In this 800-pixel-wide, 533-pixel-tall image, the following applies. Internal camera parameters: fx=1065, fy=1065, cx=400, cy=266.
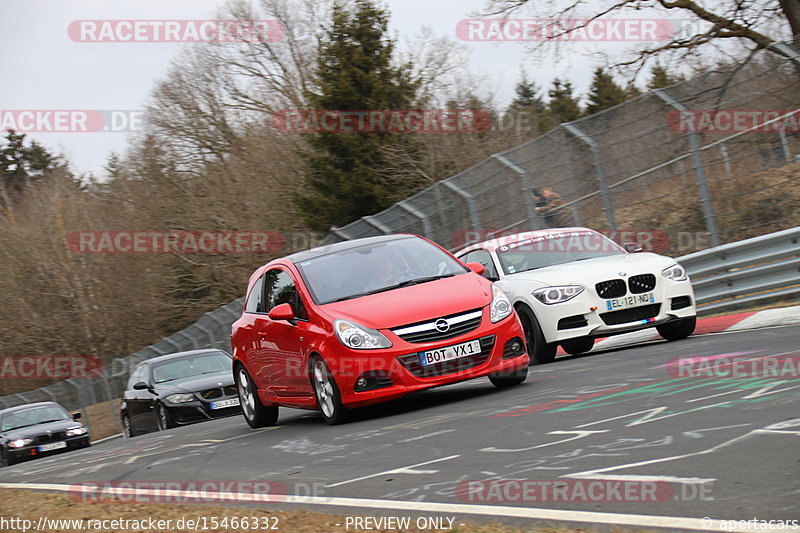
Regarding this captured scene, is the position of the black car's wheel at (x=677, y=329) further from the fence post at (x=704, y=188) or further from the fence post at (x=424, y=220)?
the fence post at (x=424, y=220)

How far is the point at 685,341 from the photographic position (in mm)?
12117

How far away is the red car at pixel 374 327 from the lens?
916cm

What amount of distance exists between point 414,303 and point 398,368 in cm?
64

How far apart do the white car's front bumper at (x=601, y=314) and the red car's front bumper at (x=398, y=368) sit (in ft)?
8.83

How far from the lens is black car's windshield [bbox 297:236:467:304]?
1006cm

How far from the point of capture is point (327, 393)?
31.4ft

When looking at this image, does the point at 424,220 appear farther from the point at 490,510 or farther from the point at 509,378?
the point at 490,510

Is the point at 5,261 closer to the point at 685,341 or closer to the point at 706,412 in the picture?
the point at 685,341

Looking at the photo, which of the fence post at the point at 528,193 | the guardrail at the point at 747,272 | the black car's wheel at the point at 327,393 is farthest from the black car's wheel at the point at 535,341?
the fence post at the point at 528,193

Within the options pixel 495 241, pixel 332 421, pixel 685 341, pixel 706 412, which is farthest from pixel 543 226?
pixel 706 412

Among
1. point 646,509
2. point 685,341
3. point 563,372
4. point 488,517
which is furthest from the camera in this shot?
point 685,341

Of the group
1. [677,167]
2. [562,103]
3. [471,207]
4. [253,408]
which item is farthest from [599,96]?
[253,408]

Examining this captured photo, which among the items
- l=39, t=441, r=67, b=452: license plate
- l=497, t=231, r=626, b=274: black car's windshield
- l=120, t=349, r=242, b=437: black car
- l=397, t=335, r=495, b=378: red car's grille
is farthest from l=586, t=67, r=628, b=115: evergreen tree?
l=397, t=335, r=495, b=378: red car's grille

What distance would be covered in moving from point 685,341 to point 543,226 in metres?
5.76
